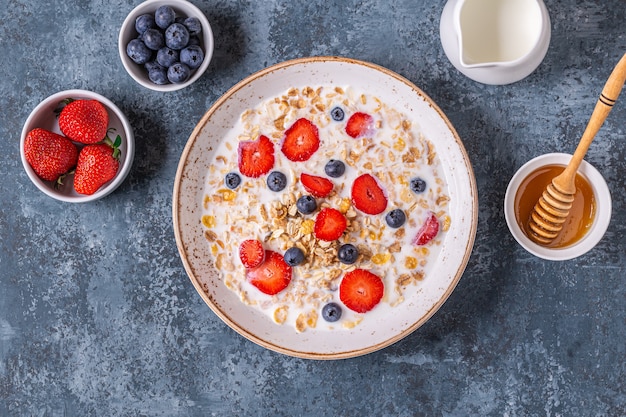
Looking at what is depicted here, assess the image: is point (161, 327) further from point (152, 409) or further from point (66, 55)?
point (66, 55)

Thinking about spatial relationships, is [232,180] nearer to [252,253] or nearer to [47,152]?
[252,253]

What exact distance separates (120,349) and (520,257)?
2.91ft

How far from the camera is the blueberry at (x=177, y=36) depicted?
1398 millimetres

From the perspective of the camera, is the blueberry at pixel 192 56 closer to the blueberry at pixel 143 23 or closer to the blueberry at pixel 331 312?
the blueberry at pixel 143 23

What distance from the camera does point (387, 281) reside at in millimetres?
1444

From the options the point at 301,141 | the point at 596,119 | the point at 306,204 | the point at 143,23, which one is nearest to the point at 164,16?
the point at 143,23

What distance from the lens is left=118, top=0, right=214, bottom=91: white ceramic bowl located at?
4.71 feet

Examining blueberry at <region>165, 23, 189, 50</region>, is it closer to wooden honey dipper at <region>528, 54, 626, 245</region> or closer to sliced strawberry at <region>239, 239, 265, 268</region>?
sliced strawberry at <region>239, 239, 265, 268</region>

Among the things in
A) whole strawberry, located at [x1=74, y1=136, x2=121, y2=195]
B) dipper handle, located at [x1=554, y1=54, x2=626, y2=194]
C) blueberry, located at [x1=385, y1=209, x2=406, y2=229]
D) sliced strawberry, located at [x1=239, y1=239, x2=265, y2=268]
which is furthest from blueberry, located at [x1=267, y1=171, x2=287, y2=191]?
dipper handle, located at [x1=554, y1=54, x2=626, y2=194]

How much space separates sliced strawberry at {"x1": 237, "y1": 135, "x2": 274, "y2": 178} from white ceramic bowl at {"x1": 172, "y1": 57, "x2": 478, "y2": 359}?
64 millimetres

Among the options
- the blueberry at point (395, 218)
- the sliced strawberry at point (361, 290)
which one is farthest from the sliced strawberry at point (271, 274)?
the blueberry at point (395, 218)

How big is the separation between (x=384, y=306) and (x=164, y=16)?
75 cm

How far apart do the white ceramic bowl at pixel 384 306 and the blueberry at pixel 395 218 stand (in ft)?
0.36

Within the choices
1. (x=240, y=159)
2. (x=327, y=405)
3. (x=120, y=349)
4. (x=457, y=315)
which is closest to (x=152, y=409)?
(x=120, y=349)
